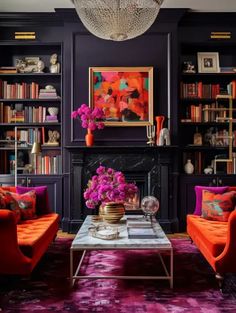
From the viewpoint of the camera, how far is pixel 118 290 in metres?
3.01

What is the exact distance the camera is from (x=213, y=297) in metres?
2.89

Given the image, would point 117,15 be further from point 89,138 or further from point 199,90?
point 199,90

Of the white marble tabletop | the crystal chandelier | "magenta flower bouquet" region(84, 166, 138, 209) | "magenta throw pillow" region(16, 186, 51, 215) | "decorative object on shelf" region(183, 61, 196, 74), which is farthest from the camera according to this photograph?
"decorative object on shelf" region(183, 61, 196, 74)

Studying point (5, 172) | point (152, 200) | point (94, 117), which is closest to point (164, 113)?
point (94, 117)

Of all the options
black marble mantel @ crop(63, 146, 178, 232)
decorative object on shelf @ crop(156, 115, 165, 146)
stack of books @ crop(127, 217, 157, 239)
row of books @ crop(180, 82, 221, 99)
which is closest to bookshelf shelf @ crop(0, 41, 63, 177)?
black marble mantel @ crop(63, 146, 178, 232)

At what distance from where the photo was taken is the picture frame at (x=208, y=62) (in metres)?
5.77

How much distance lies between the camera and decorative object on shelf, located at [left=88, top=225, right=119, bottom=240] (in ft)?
10.4

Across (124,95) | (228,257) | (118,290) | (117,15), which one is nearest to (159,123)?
(124,95)

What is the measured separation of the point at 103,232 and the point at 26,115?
10.0 ft

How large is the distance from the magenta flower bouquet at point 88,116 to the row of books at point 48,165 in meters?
0.76

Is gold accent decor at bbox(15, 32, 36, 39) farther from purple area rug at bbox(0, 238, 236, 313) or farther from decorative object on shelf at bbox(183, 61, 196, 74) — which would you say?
purple area rug at bbox(0, 238, 236, 313)

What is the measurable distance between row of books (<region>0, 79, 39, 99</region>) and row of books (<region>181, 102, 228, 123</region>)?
226cm

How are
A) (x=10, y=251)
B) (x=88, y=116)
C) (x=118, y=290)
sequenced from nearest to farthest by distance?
(x=10, y=251)
(x=118, y=290)
(x=88, y=116)

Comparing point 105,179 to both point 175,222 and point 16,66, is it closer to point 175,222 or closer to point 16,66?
point 175,222
